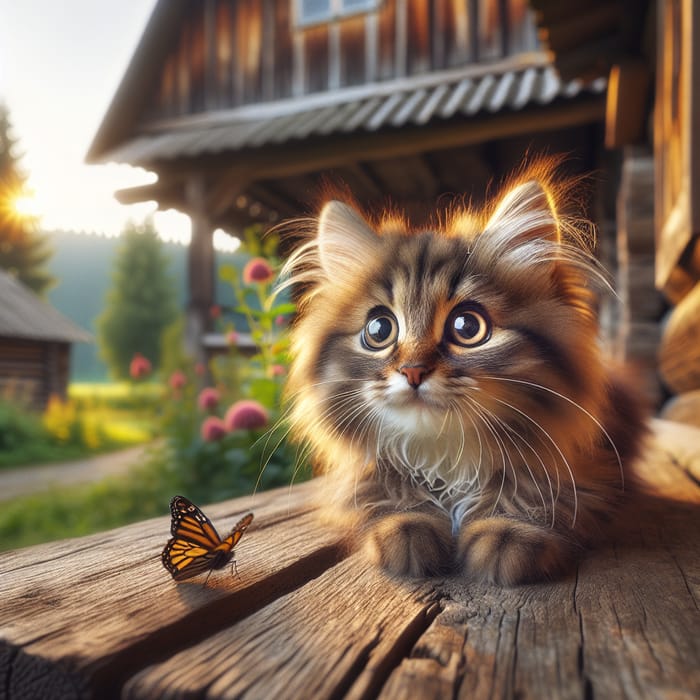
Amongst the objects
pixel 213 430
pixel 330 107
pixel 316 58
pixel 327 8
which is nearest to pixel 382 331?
pixel 213 430

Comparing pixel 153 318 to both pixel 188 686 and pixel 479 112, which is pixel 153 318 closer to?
pixel 479 112

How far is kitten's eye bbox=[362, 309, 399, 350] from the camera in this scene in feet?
3.30

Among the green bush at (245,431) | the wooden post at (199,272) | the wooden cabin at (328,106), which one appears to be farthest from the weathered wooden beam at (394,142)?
the green bush at (245,431)

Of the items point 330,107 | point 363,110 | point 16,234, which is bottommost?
point 363,110

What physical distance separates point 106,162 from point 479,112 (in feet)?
11.9

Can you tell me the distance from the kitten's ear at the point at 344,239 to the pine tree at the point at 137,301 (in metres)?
27.0

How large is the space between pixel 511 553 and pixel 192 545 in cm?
44

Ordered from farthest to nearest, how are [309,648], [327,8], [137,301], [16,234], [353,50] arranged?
[137,301] < [16,234] < [327,8] < [353,50] < [309,648]

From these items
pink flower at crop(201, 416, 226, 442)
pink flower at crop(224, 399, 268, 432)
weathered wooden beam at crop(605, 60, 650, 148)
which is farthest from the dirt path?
weathered wooden beam at crop(605, 60, 650, 148)

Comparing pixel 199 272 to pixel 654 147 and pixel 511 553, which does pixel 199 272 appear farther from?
pixel 511 553

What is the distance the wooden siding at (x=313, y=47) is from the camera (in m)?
5.61

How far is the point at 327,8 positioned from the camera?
6.27 meters

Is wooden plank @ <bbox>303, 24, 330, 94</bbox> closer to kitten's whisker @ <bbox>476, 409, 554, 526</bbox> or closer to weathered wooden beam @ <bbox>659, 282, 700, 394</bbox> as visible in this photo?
weathered wooden beam @ <bbox>659, 282, 700, 394</bbox>

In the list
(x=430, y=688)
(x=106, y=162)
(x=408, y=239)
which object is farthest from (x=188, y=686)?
(x=106, y=162)
